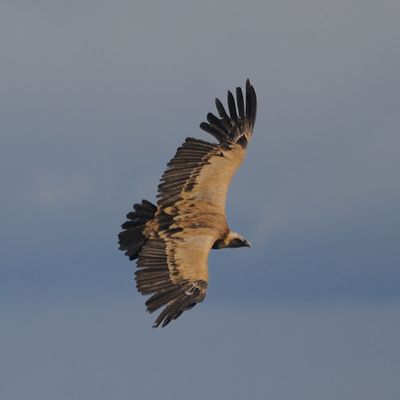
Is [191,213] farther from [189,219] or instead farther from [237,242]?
[237,242]

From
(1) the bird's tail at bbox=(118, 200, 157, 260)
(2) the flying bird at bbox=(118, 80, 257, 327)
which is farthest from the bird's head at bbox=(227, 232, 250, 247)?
(1) the bird's tail at bbox=(118, 200, 157, 260)

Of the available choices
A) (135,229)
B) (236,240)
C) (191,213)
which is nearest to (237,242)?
(236,240)

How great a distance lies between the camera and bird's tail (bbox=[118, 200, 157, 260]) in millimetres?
36156

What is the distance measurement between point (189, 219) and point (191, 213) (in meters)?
0.39

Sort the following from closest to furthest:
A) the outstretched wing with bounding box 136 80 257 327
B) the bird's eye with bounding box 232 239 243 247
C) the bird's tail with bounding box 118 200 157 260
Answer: the outstretched wing with bounding box 136 80 257 327 < the bird's tail with bounding box 118 200 157 260 < the bird's eye with bounding box 232 239 243 247

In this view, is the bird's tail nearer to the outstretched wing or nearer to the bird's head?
the outstretched wing

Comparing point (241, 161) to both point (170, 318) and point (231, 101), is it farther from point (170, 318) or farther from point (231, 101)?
point (170, 318)

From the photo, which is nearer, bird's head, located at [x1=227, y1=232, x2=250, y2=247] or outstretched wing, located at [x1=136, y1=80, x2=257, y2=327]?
outstretched wing, located at [x1=136, y1=80, x2=257, y2=327]

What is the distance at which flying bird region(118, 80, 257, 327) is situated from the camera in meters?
34.0

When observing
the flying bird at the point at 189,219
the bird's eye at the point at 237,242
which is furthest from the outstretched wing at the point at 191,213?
the bird's eye at the point at 237,242

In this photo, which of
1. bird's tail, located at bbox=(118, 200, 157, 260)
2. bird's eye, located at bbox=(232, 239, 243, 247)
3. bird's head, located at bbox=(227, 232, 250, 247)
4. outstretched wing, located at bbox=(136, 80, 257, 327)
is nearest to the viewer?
outstretched wing, located at bbox=(136, 80, 257, 327)

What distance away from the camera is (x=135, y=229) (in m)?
36.8

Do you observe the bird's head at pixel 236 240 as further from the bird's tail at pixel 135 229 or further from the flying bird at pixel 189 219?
the bird's tail at pixel 135 229

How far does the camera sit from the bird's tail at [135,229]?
36.2m
